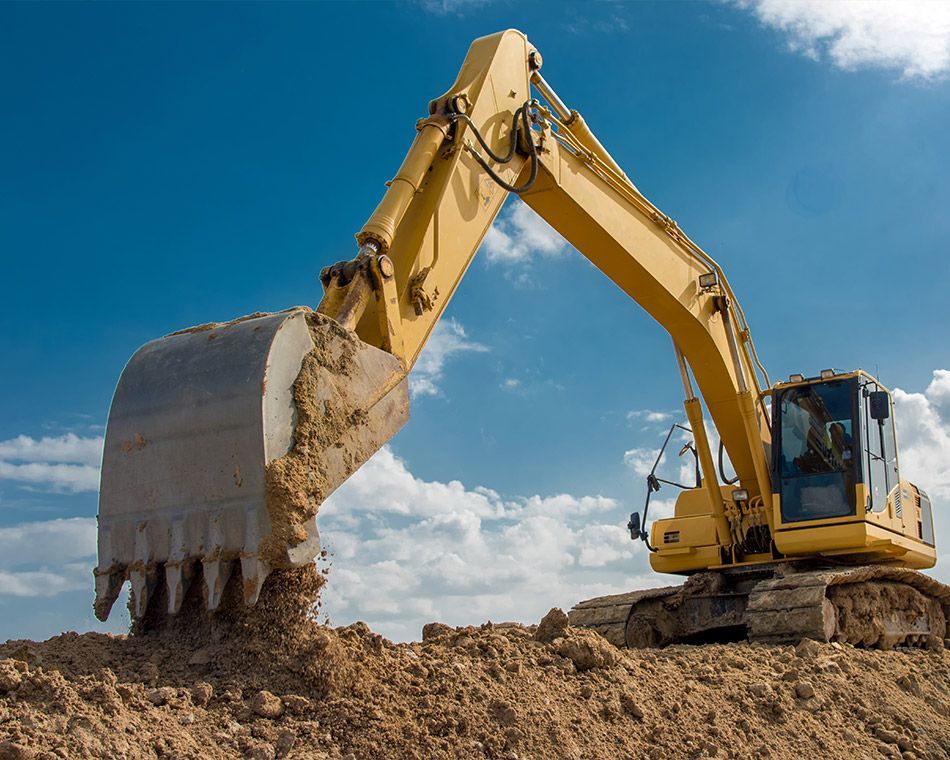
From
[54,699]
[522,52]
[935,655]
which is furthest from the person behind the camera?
[935,655]

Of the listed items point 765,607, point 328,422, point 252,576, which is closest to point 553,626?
point 328,422

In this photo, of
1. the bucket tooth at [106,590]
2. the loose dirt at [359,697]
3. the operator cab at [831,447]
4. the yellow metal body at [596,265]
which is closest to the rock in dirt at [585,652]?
the loose dirt at [359,697]

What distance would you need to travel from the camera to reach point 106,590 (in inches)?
196

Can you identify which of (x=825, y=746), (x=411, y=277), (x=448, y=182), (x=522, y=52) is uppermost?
(x=522, y=52)

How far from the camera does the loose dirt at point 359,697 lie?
13.6 feet

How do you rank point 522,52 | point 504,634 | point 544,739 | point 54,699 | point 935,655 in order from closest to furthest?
point 54,699 < point 544,739 < point 504,634 < point 522,52 < point 935,655

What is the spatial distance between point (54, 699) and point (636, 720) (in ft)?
9.65

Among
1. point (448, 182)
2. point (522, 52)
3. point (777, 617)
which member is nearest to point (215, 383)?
point (448, 182)

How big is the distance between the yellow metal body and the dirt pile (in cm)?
173

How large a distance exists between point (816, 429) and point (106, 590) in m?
6.78

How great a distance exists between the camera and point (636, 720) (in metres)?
5.43

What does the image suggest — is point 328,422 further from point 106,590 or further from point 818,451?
point 818,451

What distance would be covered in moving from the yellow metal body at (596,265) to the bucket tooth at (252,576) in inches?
61.8

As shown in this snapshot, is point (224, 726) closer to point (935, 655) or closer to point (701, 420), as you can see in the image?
point (701, 420)
